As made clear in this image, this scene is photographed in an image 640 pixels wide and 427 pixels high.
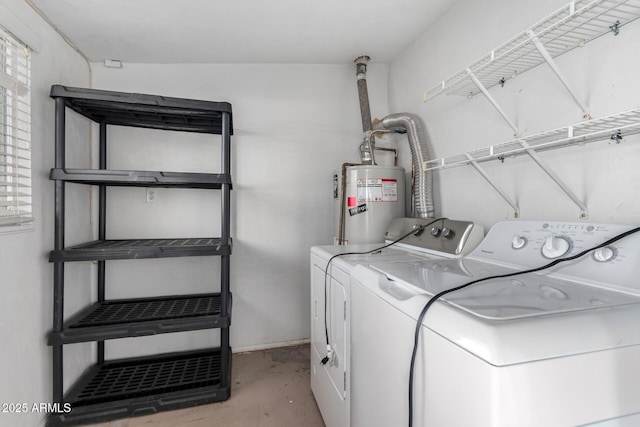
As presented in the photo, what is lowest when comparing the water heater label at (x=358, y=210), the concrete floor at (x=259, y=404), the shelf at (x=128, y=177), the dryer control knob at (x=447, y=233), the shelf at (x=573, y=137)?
the concrete floor at (x=259, y=404)

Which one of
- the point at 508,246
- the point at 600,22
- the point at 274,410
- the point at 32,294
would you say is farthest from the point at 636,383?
the point at 32,294

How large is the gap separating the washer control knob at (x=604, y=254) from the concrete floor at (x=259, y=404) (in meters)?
1.47

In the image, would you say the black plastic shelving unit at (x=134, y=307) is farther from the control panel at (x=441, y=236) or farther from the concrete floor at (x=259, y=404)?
the control panel at (x=441, y=236)

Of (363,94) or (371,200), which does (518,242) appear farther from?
(363,94)

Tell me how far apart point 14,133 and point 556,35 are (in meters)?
2.29

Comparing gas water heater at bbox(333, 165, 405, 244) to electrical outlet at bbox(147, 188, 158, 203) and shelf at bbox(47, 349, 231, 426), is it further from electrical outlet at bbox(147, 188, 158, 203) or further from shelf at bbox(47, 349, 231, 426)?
electrical outlet at bbox(147, 188, 158, 203)

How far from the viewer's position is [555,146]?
3.94 ft

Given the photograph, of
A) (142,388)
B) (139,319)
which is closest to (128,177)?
(139,319)

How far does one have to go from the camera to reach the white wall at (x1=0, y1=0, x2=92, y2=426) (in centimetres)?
131

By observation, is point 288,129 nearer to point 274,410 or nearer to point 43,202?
point 43,202

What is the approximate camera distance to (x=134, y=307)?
1983 millimetres

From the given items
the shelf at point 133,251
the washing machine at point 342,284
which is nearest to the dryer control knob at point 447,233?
the washing machine at point 342,284

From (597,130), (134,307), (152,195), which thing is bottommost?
(134,307)

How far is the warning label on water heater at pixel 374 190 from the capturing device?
2.02 meters
